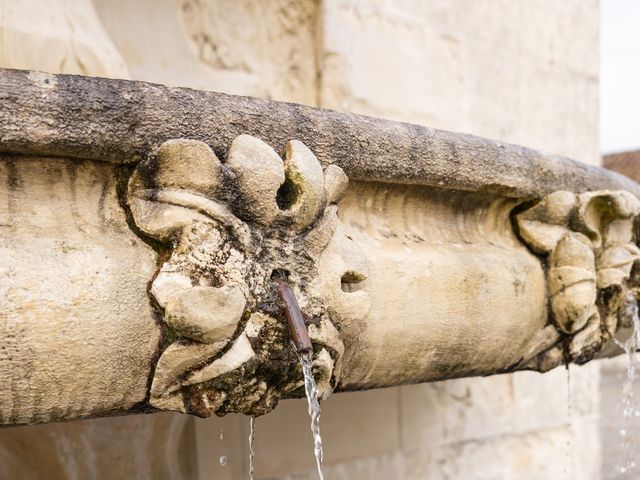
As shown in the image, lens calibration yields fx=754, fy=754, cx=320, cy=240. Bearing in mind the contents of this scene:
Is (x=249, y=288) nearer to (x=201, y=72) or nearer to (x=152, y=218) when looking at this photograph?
(x=152, y=218)

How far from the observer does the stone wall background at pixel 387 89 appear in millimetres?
1312

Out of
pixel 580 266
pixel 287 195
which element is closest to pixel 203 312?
pixel 287 195

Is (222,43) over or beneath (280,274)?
over

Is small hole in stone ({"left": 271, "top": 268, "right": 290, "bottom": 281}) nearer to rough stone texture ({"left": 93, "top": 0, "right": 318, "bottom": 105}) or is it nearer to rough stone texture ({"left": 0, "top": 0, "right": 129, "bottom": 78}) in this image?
rough stone texture ({"left": 0, "top": 0, "right": 129, "bottom": 78})

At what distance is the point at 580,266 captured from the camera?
1.04 metres

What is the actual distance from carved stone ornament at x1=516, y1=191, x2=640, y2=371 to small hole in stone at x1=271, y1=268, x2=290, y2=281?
0.48 meters

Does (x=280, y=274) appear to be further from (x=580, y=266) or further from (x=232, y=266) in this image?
(x=580, y=266)

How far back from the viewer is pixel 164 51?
1365mm

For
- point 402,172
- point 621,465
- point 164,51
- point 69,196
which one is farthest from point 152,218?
point 621,465

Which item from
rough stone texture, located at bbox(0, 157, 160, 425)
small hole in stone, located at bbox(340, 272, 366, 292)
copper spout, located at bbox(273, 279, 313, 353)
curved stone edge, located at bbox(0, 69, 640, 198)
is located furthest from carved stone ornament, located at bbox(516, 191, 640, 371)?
rough stone texture, located at bbox(0, 157, 160, 425)

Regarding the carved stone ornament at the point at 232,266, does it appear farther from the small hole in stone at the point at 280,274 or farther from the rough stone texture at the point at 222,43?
the rough stone texture at the point at 222,43

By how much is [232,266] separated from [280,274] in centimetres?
5

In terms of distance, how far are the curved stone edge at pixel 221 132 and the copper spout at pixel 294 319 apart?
14 cm

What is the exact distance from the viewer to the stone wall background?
131cm
